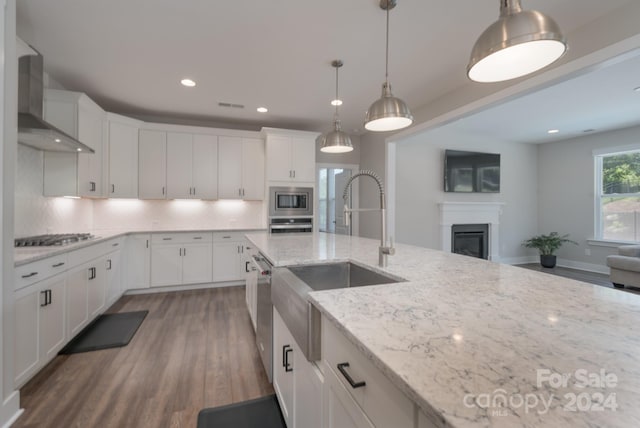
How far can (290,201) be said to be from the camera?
15.3 ft

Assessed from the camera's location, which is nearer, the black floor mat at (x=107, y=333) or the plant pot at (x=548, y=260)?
the black floor mat at (x=107, y=333)

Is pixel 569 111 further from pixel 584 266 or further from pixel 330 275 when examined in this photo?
pixel 330 275

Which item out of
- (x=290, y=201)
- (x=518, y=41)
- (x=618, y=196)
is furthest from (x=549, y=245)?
(x=518, y=41)

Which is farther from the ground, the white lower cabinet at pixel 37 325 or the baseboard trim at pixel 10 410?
the white lower cabinet at pixel 37 325

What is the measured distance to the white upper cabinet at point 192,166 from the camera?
4.31 metres

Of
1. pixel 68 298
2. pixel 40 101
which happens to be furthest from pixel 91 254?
pixel 40 101

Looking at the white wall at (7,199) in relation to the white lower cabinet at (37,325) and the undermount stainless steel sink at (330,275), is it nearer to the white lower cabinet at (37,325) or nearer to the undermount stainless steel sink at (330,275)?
the white lower cabinet at (37,325)

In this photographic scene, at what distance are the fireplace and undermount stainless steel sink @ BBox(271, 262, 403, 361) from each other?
178 inches

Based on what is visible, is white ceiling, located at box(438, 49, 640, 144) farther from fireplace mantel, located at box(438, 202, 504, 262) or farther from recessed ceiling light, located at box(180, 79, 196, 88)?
recessed ceiling light, located at box(180, 79, 196, 88)

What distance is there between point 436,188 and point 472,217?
103 centimetres

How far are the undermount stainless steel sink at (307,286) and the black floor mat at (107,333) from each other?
6.64 ft

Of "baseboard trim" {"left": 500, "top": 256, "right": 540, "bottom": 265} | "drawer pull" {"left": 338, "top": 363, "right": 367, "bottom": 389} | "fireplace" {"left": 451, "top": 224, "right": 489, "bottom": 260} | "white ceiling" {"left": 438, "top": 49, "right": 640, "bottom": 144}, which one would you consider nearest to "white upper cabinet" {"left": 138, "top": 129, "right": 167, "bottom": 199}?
"drawer pull" {"left": 338, "top": 363, "right": 367, "bottom": 389}

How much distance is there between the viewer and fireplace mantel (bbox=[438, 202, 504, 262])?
17.9 ft

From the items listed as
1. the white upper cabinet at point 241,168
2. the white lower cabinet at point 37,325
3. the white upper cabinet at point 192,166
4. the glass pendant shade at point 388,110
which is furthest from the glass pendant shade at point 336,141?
the white upper cabinet at point 192,166
